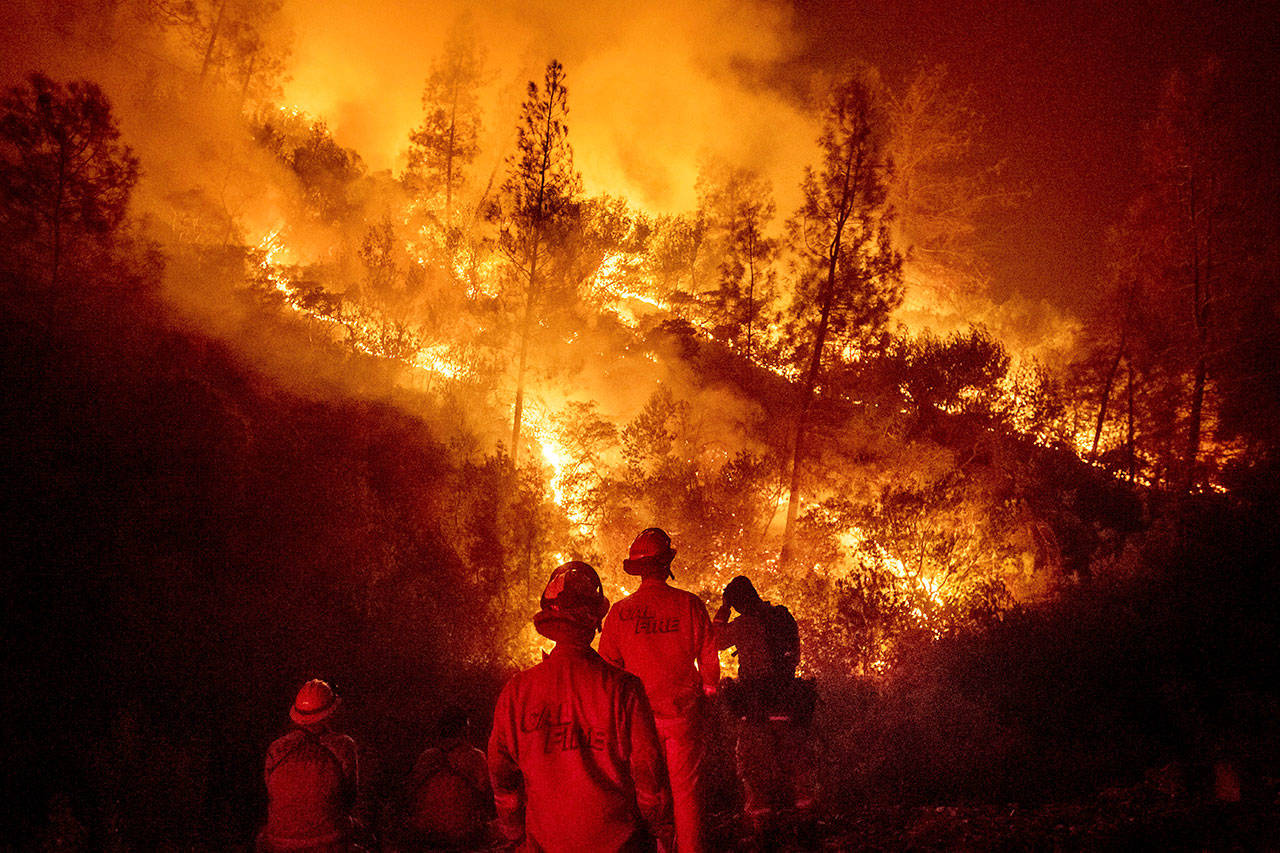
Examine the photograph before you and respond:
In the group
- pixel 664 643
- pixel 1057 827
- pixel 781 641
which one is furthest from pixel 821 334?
pixel 664 643

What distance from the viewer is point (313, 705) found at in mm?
4141

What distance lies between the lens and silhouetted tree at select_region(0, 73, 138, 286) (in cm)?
1521

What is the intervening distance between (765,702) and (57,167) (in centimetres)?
1819

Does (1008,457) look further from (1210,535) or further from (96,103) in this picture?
(96,103)

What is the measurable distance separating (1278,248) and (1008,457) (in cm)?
1429

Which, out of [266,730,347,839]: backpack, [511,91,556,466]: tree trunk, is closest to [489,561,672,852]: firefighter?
[266,730,347,839]: backpack

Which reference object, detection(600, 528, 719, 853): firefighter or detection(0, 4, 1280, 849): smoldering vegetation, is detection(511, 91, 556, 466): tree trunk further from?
detection(600, 528, 719, 853): firefighter

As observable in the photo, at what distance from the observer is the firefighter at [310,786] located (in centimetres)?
399

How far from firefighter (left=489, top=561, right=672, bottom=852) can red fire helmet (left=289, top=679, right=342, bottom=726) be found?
1.75m

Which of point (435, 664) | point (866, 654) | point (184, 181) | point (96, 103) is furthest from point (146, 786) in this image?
point (184, 181)

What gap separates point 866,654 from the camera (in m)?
11.9

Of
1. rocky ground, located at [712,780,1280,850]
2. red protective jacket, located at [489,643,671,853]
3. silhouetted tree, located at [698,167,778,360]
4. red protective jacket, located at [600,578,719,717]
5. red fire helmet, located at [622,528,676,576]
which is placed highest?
silhouetted tree, located at [698,167,778,360]

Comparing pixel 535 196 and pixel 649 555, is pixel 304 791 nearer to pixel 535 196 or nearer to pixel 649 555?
pixel 649 555

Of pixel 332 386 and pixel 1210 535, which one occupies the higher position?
pixel 332 386
